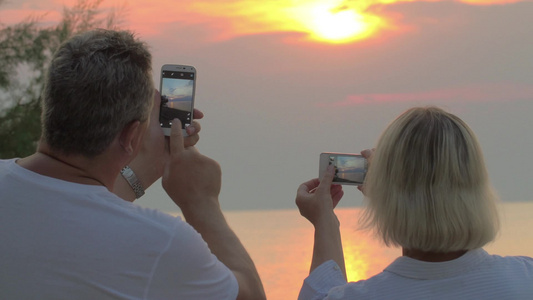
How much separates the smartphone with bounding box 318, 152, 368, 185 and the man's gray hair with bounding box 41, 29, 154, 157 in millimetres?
708

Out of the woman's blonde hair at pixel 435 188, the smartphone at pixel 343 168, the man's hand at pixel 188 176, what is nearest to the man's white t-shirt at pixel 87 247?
the man's hand at pixel 188 176

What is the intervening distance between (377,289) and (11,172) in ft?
2.80

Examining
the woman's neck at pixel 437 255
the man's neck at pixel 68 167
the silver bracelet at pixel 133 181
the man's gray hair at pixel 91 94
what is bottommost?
the woman's neck at pixel 437 255

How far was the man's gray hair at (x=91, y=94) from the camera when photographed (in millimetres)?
1342

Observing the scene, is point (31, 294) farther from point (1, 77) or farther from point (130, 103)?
point (1, 77)

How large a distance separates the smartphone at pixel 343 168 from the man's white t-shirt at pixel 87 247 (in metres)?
0.66

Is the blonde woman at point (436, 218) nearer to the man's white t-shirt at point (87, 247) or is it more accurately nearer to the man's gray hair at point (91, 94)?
the man's white t-shirt at point (87, 247)

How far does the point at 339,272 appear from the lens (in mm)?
1702

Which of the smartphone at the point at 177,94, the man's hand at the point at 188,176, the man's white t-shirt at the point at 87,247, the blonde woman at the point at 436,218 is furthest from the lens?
the smartphone at the point at 177,94

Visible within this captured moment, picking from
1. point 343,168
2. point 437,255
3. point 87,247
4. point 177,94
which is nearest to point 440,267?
point 437,255

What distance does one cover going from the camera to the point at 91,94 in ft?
4.39

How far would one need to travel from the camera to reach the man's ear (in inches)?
54.9

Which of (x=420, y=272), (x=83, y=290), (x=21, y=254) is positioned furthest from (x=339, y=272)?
(x=21, y=254)

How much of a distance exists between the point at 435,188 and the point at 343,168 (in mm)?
500
